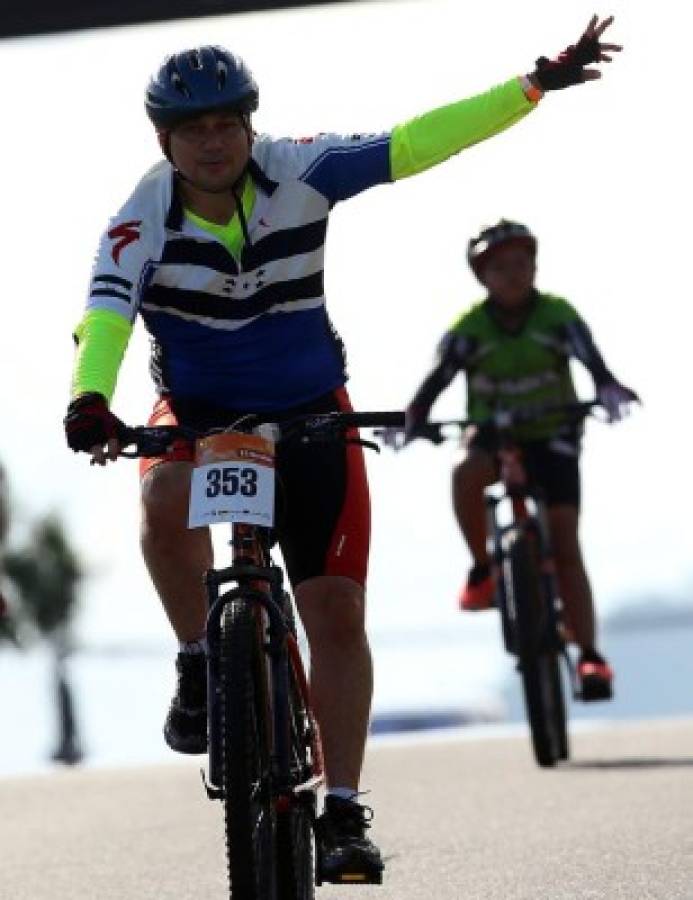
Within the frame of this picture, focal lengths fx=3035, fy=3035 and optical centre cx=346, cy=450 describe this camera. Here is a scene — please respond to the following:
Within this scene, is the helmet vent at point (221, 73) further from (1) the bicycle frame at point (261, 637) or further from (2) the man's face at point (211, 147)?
Result: (1) the bicycle frame at point (261, 637)

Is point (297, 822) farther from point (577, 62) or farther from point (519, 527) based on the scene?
point (519, 527)

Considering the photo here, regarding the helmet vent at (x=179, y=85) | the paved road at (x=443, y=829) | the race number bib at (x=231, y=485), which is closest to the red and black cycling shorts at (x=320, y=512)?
the race number bib at (x=231, y=485)

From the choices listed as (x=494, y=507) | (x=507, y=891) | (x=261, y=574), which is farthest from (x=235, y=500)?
(x=494, y=507)

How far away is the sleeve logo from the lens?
288 inches

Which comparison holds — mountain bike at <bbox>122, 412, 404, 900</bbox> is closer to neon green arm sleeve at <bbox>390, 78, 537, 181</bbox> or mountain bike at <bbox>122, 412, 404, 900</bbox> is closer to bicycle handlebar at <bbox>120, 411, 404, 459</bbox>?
bicycle handlebar at <bbox>120, 411, 404, 459</bbox>

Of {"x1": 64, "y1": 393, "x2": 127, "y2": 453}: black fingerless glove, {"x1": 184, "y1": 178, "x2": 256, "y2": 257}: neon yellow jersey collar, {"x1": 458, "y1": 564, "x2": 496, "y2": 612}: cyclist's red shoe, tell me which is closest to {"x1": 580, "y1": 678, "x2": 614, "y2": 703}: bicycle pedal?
{"x1": 458, "y1": 564, "x2": 496, "y2": 612}: cyclist's red shoe

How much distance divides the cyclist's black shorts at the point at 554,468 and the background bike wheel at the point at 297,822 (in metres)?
7.12

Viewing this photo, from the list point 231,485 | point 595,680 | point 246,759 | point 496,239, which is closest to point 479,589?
point 595,680

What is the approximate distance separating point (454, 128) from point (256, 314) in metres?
0.68

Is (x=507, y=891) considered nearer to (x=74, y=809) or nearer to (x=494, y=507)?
(x=74, y=809)

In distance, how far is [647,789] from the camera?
39.2ft

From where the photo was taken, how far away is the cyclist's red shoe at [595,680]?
45.8ft

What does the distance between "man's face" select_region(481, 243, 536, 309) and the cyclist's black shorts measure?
0.72m

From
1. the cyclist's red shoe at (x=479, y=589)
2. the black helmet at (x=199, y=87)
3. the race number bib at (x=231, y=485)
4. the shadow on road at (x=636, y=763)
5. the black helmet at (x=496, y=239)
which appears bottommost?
the race number bib at (x=231, y=485)
